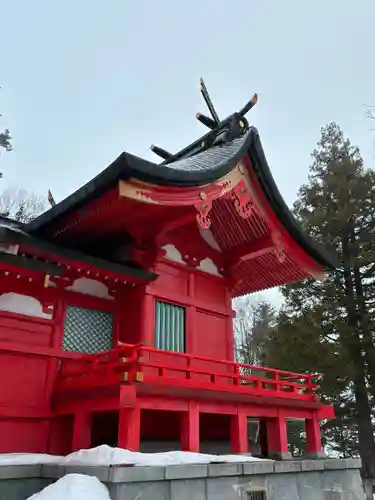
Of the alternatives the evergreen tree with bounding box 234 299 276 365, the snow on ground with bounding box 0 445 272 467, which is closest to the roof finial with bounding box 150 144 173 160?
the snow on ground with bounding box 0 445 272 467

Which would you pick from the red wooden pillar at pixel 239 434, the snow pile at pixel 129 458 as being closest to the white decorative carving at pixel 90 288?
the snow pile at pixel 129 458

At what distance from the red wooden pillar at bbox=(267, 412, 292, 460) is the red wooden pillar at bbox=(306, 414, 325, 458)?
97 cm

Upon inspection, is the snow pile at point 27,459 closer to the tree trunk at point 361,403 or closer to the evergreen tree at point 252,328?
the tree trunk at point 361,403

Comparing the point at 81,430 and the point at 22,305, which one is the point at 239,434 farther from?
the point at 22,305

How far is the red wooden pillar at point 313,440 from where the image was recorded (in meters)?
9.63

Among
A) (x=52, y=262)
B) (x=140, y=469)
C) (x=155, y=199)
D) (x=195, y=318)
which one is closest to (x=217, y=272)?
(x=195, y=318)

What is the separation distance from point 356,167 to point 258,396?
1555 centimetres

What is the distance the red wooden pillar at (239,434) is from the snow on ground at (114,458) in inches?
25.4

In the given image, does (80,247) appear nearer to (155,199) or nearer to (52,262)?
(52,262)

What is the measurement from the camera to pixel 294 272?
38.9ft

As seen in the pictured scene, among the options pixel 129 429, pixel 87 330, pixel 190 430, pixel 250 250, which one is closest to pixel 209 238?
pixel 250 250

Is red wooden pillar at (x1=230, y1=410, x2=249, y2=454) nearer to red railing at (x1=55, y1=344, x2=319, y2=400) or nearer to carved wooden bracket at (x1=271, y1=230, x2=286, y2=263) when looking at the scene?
red railing at (x1=55, y1=344, x2=319, y2=400)

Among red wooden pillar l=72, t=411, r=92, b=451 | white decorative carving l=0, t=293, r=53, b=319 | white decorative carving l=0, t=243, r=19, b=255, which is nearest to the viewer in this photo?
white decorative carving l=0, t=243, r=19, b=255

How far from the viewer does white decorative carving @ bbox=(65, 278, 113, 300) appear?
28.8ft
